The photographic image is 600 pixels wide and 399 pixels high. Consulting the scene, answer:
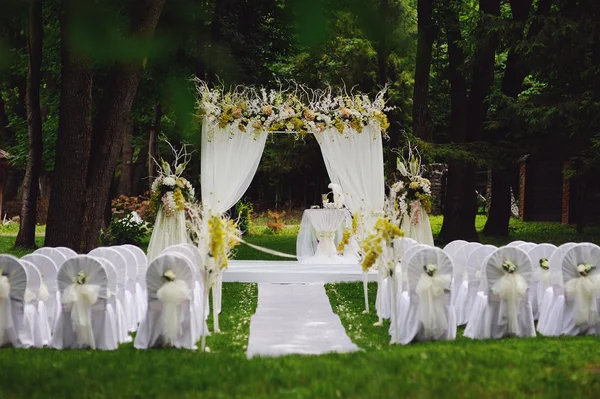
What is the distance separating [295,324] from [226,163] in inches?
204

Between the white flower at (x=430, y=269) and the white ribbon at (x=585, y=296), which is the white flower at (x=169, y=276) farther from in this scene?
the white ribbon at (x=585, y=296)

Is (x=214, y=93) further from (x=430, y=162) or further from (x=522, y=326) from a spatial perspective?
(x=522, y=326)

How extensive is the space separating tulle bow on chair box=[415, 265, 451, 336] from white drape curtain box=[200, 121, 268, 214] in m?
6.48

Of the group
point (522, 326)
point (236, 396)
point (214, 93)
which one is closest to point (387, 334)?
point (522, 326)

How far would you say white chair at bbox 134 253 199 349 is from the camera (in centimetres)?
787

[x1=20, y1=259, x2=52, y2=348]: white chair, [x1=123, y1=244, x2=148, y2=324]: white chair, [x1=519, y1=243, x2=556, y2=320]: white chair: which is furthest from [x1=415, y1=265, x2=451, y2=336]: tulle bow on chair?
[x1=20, y1=259, x2=52, y2=348]: white chair

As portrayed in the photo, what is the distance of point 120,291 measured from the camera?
9.20 m

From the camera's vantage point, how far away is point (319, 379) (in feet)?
18.6

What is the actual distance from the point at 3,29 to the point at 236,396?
10.6ft

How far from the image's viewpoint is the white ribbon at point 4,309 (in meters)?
7.93

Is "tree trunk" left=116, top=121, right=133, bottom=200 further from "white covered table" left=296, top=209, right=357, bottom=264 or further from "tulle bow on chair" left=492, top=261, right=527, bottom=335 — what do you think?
"tulle bow on chair" left=492, top=261, right=527, bottom=335

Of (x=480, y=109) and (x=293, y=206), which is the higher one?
(x=480, y=109)

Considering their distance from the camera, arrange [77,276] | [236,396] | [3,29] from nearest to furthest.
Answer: [3,29]
[236,396]
[77,276]

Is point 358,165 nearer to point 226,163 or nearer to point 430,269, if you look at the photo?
point 226,163
